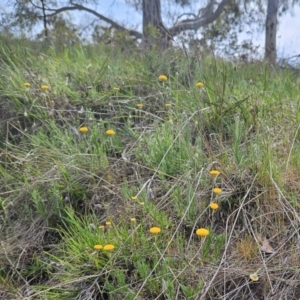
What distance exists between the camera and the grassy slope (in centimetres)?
168

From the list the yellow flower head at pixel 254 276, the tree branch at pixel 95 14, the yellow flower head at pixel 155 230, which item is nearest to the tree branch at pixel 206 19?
the tree branch at pixel 95 14

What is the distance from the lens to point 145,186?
212cm

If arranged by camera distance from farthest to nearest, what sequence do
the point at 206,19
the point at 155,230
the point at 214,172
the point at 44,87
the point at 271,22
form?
the point at 206,19 → the point at 271,22 → the point at 44,87 → the point at 214,172 → the point at 155,230

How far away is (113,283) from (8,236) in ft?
2.32

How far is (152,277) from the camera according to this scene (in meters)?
1.64

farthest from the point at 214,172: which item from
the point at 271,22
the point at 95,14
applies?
the point at 95,14

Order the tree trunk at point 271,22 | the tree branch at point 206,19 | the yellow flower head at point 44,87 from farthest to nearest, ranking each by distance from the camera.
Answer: the tree branch at point 206,19 < the tree trunk at point 271,22 < the yellow flower head at point 44,87

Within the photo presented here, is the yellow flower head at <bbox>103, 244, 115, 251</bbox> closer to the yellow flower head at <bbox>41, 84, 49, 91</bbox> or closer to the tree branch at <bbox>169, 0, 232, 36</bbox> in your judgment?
the yellow flower head at <bbox>41, 84, 49, 91</bbox>

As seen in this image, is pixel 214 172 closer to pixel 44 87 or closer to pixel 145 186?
pixel 145 186

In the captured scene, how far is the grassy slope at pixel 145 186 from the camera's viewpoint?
66.3 inches

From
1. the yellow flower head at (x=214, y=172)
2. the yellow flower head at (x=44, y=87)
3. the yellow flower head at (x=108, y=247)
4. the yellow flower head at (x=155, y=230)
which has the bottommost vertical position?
the yellow flower head at (x=108, y=247)

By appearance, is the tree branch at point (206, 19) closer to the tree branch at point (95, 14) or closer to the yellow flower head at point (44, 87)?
the tree branch at point (95, 14)

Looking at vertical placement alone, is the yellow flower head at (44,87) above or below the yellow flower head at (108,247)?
above

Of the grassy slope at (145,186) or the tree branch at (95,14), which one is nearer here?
the grassy slope at (145,186)
